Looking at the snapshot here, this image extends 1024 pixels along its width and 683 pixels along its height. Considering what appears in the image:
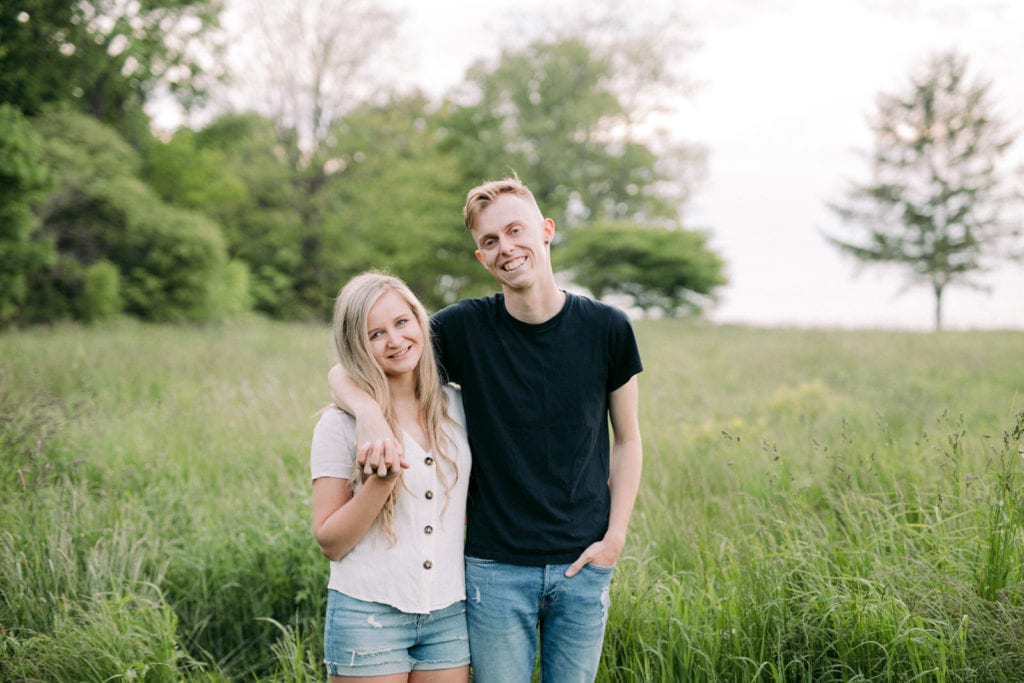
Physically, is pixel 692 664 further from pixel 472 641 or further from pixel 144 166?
pixel 144 166

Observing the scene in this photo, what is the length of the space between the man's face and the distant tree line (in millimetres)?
13114

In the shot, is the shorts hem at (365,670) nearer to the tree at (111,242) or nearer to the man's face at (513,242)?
the man's face at (513,242)

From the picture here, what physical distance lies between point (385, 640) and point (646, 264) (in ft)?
80.3

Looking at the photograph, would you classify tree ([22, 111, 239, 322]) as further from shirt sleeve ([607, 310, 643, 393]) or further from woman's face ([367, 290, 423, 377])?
shirt sleeve ([607, 310, 643, 393])

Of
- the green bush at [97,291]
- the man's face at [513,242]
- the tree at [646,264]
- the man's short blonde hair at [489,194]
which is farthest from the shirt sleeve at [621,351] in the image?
the tree at [646,264]

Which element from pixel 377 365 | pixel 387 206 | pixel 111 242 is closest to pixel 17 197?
pixel 111 242

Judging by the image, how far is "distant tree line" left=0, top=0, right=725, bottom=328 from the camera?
52.3 feet

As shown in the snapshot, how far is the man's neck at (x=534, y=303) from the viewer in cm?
256

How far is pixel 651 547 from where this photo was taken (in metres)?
4.30

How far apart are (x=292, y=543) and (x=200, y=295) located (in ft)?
50.9

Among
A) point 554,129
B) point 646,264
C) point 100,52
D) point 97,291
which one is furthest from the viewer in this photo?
point 554,129

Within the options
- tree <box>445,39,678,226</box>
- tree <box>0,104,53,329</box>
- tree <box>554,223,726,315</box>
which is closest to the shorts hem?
tree <box>0,104,53,329</box>

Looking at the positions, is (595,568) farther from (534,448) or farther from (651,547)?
(651,547)

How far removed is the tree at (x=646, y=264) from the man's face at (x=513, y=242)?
→ 22.4 metres
